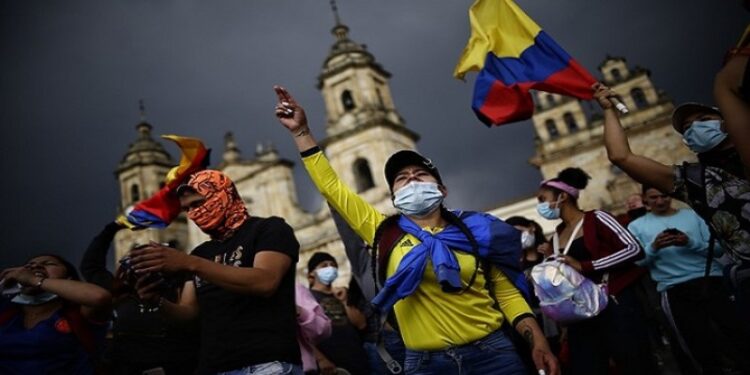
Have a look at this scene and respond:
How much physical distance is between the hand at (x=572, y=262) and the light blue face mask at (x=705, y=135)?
106cm

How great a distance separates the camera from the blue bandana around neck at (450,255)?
2.38 meters

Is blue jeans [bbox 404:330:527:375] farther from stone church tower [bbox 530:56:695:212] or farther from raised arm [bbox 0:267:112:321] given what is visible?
stone church tower [bbox 530:56:695:212]

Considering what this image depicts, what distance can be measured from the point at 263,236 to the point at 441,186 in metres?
1.03

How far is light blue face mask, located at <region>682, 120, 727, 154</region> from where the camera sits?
2721 mm

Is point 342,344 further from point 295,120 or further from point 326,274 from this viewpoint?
point 295,120

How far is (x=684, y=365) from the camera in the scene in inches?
156

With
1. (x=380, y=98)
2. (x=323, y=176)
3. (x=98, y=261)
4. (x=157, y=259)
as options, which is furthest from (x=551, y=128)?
(x=157, y=259)

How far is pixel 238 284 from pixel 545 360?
1.43 m

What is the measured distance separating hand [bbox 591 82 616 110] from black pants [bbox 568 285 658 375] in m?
1.51

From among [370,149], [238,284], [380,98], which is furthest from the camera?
[380,98]

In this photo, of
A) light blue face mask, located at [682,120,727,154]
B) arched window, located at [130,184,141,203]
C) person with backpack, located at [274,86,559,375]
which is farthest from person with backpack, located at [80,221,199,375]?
arched window, located at [130,184,141,203]

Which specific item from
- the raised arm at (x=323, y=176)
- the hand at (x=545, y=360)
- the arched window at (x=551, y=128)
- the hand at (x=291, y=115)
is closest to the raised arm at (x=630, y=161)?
the hand at (x=545, y=360)

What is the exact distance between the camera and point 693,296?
372 centimetres

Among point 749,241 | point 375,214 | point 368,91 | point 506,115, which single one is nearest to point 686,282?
point 749,241
